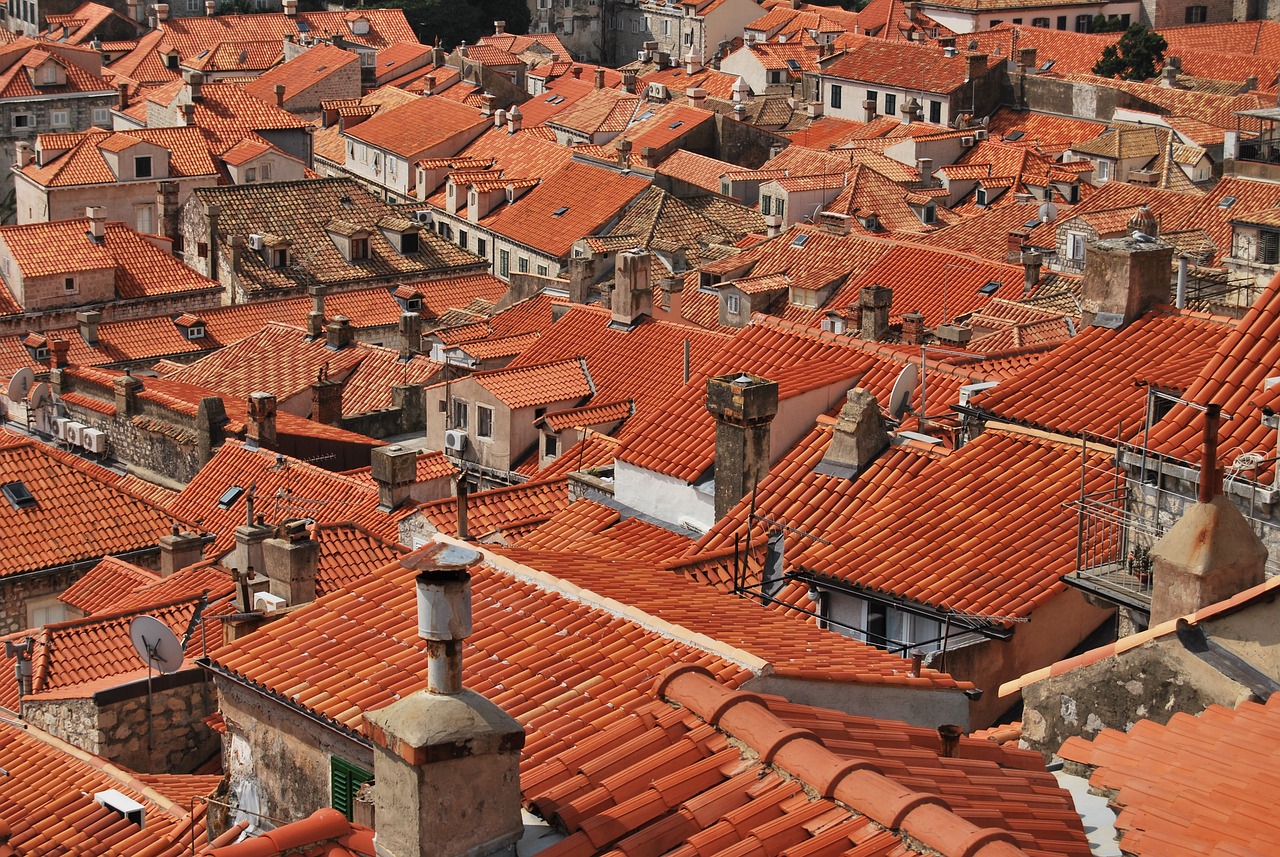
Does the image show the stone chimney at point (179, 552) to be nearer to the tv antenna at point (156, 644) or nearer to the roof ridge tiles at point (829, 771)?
the tv antenna at point (156, 644)

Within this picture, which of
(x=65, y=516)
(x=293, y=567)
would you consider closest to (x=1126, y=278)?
(x=293, y=567)

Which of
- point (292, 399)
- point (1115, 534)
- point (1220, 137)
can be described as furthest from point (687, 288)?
point (1115, 534)

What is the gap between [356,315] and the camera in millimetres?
52250

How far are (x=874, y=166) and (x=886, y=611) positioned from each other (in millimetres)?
48808

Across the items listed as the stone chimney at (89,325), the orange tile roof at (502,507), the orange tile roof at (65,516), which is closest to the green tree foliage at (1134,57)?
the stone chimney at (89,325)

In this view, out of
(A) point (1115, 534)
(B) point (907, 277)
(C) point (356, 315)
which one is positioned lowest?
(C) point (356, 315)

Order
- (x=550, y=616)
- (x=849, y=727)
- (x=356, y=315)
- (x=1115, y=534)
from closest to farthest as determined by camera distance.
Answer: (x=849, y=727) → (x=550, y=616) → (x=1115, y=534) → (x=356, y=315)

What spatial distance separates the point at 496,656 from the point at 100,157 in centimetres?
5494

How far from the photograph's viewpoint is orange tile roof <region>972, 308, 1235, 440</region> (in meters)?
19.1

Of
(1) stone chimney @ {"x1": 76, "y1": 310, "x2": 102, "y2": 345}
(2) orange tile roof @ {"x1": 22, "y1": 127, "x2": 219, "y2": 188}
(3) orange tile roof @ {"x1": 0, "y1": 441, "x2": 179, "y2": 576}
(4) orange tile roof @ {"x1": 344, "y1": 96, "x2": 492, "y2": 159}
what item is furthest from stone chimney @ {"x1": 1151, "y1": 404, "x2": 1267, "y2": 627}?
(4) orange tile roof @ {"x1": 344, "y1": 96, "x2": 492, "y2": 159}

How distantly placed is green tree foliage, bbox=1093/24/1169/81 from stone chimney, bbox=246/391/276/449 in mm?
68177

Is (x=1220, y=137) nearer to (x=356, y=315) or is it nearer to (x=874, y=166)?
(x=874, y=166)

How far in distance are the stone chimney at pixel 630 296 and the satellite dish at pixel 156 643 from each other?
16988mm

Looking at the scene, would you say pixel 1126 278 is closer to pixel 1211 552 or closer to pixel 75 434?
pixel 1211 552
